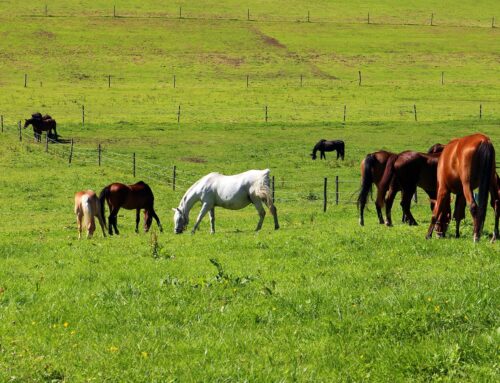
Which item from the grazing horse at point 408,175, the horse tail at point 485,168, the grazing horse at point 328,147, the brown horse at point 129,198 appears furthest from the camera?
the grazing horse at point 328,147

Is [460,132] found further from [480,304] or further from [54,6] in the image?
[54,6]

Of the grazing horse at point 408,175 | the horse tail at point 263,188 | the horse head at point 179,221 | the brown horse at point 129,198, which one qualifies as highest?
the grazing horse at point 408,175

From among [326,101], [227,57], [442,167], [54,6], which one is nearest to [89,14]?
[54,6]

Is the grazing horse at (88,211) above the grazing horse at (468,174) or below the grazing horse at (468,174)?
below

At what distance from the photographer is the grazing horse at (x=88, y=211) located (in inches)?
835

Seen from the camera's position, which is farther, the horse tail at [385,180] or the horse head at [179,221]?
the horse head at [179,221]

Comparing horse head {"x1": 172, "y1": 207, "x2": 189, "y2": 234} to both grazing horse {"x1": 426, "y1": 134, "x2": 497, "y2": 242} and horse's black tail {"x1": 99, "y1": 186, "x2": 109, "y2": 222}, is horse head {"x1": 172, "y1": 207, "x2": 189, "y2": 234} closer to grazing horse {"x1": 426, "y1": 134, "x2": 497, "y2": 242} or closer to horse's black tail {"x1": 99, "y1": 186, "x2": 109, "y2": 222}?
horse's black tail {"x1": 99, "y1": 186, "x2": 109, "y2": 222}

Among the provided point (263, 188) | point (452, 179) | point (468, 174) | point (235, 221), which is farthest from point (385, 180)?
point (235, 221)

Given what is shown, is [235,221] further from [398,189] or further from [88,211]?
[398,189]

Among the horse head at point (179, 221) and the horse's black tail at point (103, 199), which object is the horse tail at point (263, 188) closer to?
the horse head at point (179, 221)

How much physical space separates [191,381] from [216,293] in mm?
2894

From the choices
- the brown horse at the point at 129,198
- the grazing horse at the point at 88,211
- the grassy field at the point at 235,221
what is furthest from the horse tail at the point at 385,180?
the grazing horse at the point at 88,211

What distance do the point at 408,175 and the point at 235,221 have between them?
676 centimetres

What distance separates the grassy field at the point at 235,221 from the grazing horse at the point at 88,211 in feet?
1.90
